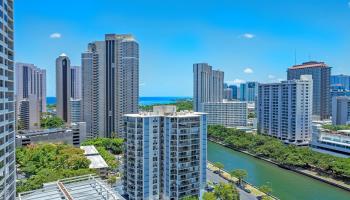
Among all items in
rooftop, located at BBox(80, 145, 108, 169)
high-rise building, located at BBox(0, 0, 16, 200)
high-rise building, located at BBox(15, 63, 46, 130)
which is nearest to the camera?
high-rise building, located at BBox(0, 0, 16, 200)

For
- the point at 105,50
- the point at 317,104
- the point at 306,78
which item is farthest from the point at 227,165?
the point at 317,104

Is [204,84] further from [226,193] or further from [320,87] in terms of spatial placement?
[226,193]

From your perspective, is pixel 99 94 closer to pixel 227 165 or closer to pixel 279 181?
pixel 227 165

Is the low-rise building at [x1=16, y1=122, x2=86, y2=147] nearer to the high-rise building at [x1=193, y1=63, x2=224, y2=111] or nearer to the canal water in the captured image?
the canal water

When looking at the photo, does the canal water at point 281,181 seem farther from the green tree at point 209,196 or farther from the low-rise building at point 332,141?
the low-rise building at point 332,141

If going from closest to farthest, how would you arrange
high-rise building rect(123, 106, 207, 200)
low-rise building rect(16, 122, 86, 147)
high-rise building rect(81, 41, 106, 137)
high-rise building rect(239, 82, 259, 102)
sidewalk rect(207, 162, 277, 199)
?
high-rise building rect(123, 106, 207, 200) → sidewalk rect(207, 162, 277, 199) → low-rise building rect(16, 122, 86, 147) → high-rise building rect(81, 41, 106, 137) → high-rise building rect(239, 82, 259, 102)

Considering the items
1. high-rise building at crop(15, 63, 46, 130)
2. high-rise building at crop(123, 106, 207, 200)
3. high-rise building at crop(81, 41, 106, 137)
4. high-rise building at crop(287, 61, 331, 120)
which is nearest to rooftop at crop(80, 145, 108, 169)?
high-rise building at crop(123, 106, 207, 200)

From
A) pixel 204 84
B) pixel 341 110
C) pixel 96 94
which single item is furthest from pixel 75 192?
pixel 341 110
